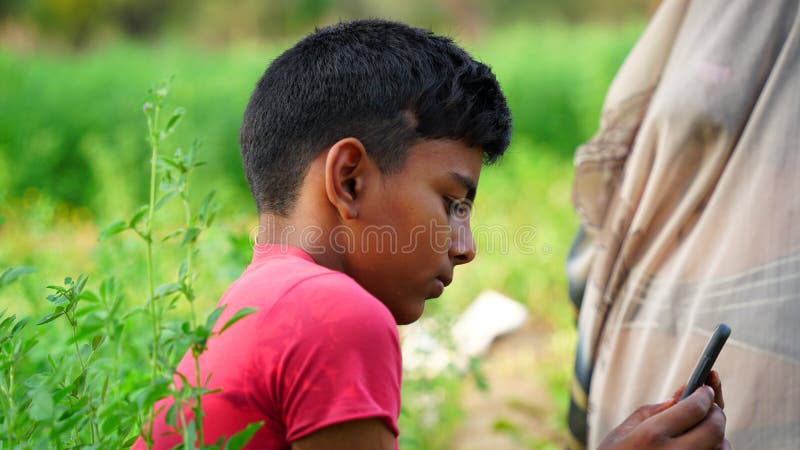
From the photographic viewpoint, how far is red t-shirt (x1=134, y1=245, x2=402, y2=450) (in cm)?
116

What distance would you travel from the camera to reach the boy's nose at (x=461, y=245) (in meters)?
1.49

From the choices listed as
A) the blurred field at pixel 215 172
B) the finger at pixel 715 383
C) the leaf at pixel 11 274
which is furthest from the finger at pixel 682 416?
the blurred field at pixel 215 172

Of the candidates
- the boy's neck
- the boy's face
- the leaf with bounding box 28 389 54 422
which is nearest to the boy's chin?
the boy's face

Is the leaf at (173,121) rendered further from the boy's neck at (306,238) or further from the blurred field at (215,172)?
the blurred field at (215,172)

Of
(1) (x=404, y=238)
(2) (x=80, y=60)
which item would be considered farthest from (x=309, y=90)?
(2) (x=80, y=60)

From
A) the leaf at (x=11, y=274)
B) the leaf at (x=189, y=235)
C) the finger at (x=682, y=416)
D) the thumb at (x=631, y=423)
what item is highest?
the leaf at (x=189, y=235)

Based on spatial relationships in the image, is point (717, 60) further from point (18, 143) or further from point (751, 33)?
point (18, 143)

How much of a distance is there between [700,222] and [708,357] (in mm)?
612

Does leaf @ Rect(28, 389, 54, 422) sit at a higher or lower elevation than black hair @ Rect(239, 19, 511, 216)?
lower

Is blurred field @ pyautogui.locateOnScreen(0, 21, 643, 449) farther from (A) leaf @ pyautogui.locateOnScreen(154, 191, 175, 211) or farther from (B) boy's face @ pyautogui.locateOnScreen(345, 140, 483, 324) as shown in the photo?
(A) leaf @ pyautogui.locateOnScreen(154, 191, 175, 211)

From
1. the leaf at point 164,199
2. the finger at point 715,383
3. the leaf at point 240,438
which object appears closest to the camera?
the leaf at point 240,438

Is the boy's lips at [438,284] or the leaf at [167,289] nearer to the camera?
the leaf at [167,289]

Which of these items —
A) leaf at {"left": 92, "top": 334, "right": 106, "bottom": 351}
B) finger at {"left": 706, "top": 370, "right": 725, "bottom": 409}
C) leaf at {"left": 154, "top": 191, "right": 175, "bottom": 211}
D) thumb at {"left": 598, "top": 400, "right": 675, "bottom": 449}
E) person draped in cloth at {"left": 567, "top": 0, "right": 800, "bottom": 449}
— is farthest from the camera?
person draped in cloth at {"left": 567, "top": 0, "right": 800, "bottom": 449}

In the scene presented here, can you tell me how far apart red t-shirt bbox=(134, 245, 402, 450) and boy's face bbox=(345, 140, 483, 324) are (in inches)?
7.5
